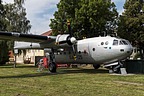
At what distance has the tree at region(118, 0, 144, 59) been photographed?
3806 centimetres

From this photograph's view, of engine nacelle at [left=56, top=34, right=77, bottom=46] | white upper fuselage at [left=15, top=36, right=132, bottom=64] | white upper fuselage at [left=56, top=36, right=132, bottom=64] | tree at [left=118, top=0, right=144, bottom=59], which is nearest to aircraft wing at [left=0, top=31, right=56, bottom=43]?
engine nacelle at [left=56, top=34, right=77, bottom=46]

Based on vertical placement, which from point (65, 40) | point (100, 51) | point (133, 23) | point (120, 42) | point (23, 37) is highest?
point (133, 23)

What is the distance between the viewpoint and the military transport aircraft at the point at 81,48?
20438 millimetres

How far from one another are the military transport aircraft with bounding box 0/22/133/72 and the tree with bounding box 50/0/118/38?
35.6 ft

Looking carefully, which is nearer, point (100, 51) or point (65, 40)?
point (100, 51)

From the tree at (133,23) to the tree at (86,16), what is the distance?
2004 millimetres

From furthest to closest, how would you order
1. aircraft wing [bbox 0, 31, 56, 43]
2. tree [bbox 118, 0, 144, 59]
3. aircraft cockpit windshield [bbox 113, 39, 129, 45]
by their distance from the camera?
tree [bbox 118, 0, 144, 59], aircraft wing [bbox 0, 31, 56, 43], aircraft cockpit windshield [bbox 113, 39, 129, 45]

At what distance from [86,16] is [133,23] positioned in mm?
8043

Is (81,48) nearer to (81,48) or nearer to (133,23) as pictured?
(81,48)

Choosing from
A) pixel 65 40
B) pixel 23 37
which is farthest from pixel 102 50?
pixel 23 37

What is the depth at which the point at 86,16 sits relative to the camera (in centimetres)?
3516

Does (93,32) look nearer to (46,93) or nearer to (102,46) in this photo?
(102,46)

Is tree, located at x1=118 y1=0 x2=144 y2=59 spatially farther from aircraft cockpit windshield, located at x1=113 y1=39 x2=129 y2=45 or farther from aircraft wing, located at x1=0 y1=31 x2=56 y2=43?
aircraft wing, located at x1=0 y1=31 x2=56 y2=43

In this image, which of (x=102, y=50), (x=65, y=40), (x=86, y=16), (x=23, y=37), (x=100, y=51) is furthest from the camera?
(x=86, y=16)
